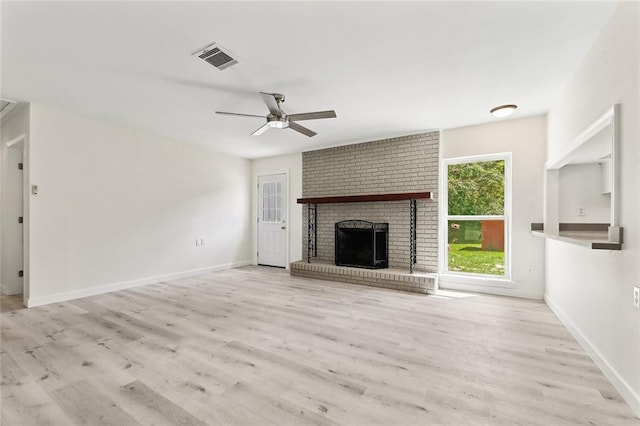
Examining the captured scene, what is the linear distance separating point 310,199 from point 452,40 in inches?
143

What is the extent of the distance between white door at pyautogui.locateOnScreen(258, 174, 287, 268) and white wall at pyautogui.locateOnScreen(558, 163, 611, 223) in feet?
15.5

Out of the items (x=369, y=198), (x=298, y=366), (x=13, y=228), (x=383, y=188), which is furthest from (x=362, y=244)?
(x=13, y=228)

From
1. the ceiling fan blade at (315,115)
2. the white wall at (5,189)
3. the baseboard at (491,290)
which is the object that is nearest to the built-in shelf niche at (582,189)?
the baseboard at (491,290)

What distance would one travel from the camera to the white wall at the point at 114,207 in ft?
12.3

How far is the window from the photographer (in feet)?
14.0

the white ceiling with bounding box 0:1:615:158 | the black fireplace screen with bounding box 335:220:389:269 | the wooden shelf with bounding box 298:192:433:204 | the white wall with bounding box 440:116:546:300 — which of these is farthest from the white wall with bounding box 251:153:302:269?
the white wall with bounding box 440:116:546:300

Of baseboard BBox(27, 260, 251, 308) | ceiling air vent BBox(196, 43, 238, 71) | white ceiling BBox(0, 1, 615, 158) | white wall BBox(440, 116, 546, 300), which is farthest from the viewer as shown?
white wall BBox(440, 116, 546, 300)

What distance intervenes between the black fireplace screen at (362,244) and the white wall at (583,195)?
2.42 metres

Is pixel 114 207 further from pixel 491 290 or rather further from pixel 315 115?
pixel 491 290

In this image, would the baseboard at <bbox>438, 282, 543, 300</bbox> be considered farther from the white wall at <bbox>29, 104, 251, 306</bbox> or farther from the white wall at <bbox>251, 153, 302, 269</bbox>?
the white wall at <bbox>29, 104, 251, 306</bbox>

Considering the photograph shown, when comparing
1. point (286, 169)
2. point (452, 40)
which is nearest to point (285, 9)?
point (452, 40)

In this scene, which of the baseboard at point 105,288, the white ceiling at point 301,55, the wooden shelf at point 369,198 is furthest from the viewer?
the wooden shelf at point 369,198

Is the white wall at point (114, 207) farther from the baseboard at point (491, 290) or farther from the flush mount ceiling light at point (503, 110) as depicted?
the flush mount ceiling light at point (503, 110)

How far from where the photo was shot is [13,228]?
4270mm
